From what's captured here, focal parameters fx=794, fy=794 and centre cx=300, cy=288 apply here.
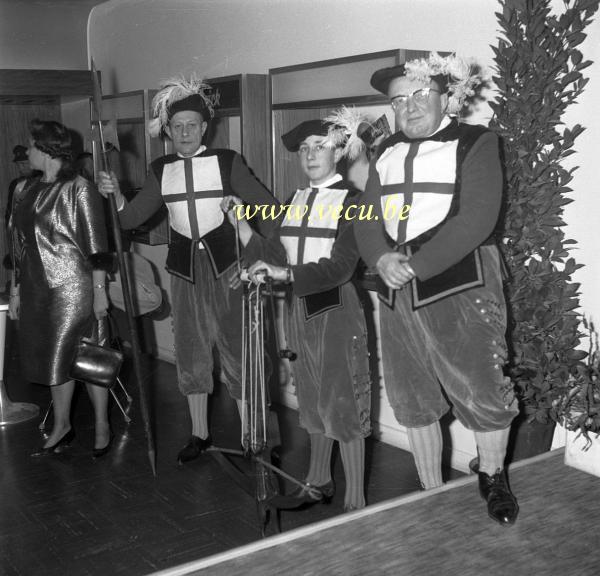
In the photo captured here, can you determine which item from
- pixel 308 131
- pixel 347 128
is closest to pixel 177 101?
pixel 308 131

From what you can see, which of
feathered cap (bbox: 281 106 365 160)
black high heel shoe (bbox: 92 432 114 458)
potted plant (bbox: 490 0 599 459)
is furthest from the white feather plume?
black high heel shoe (bbox: 92 432 114 458)

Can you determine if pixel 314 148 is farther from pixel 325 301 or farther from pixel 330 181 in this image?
pixel 325 301

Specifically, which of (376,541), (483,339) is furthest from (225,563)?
(483,339)

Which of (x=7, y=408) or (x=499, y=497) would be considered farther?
(x=7, y=408)

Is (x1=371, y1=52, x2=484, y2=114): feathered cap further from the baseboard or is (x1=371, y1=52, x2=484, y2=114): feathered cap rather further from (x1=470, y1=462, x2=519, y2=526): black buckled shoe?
the baseboard

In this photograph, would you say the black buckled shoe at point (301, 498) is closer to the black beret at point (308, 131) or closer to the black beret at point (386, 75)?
the black beret at point (308, 131)

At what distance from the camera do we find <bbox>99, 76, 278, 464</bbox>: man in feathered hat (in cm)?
345

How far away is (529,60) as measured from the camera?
9.56ft

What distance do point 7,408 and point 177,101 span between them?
6.92 feet

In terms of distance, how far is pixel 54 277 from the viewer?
3.68 m

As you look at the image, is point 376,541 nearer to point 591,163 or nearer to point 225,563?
point 225,563

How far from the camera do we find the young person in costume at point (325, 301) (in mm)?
2859

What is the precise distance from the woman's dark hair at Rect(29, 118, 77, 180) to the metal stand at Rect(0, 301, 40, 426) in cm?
117

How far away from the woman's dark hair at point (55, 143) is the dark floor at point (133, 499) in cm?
136
